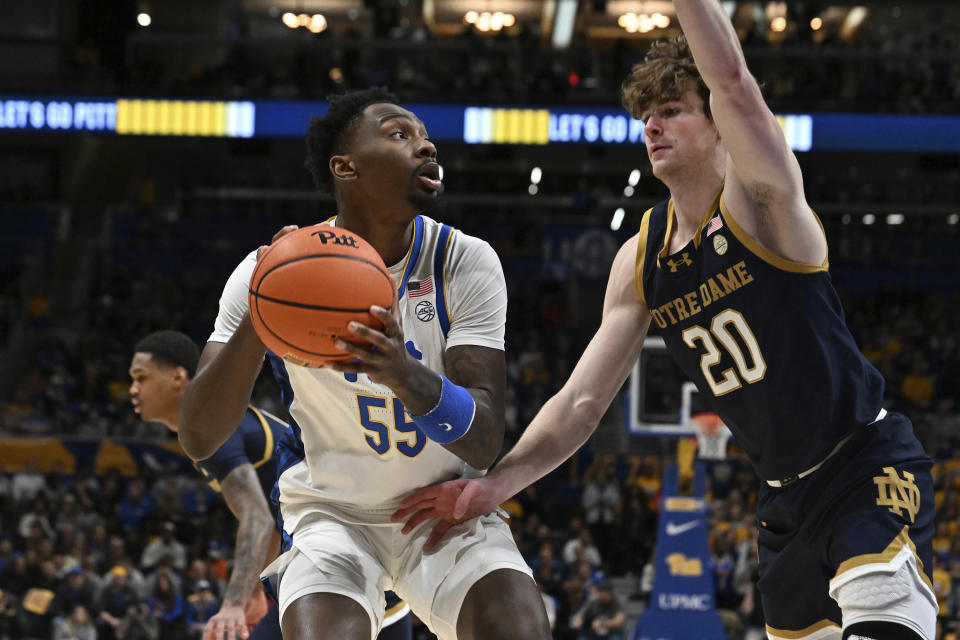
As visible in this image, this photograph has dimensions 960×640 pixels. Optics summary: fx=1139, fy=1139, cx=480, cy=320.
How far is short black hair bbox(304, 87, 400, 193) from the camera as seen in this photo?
3.74 metres

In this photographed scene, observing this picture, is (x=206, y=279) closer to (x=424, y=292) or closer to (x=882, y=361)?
(x=882, y=361)

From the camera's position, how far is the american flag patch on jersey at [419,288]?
12.0 ft

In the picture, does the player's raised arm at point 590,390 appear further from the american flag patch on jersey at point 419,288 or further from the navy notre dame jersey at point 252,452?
the navy notre dame jersey at point 252,452

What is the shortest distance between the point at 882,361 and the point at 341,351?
18580mm

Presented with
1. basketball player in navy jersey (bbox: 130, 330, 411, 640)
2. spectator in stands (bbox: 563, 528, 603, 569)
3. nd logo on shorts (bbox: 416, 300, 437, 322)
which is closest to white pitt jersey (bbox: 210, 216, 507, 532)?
nd logo on shorts (bbox: 416, 300, 437, 322)

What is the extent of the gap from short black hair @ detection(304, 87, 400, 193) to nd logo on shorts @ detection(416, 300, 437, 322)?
0.57 meters

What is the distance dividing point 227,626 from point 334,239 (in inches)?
86.0

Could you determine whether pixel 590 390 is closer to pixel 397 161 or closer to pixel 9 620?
pixel 397 161

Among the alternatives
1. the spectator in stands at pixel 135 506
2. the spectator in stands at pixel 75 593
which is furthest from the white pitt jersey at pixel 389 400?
the spectator in stands at pixel 135 506

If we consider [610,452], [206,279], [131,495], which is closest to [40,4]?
[206,279]

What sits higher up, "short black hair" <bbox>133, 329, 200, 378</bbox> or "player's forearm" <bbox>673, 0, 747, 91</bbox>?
"player's forearm" <bbox>673, 0, 747, 91</bbox>

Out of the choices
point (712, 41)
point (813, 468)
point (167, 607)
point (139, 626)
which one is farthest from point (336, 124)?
point (167, 607)

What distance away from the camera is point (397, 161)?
3555mm

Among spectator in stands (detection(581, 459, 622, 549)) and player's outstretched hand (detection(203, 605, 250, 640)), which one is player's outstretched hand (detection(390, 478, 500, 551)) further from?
spectator in stands (detection(581, 459, 622, 549))
